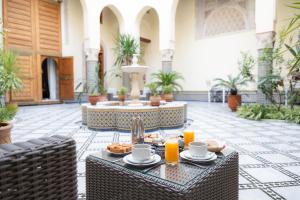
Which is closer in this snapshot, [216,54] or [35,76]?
[35,76]

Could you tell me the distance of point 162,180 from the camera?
1.04 meters

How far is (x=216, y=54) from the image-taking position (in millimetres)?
10227

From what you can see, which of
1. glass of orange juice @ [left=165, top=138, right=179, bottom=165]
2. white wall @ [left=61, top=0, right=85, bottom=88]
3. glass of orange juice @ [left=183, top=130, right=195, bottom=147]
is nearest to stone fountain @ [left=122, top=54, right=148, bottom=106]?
glass of orange juice @ [left=183, top=130, right=195, bottom=147]

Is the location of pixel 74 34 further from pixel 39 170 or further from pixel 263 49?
pixel 39 170

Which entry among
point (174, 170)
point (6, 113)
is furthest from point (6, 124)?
point (174, 170)

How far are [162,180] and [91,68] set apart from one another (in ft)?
28.3

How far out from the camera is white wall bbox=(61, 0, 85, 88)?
387 inches

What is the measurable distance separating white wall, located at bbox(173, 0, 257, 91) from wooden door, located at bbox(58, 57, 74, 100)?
5337 millimetres

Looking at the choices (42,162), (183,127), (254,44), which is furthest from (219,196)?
(254,44)

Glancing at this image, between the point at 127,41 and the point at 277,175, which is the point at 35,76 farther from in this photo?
the point at 277,175

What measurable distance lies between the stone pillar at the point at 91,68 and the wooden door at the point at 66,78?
3.27 ft

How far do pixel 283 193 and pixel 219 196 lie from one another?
799mm

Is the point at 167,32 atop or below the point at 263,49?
atop

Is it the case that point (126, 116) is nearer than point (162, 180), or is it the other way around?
point (162, 180)
